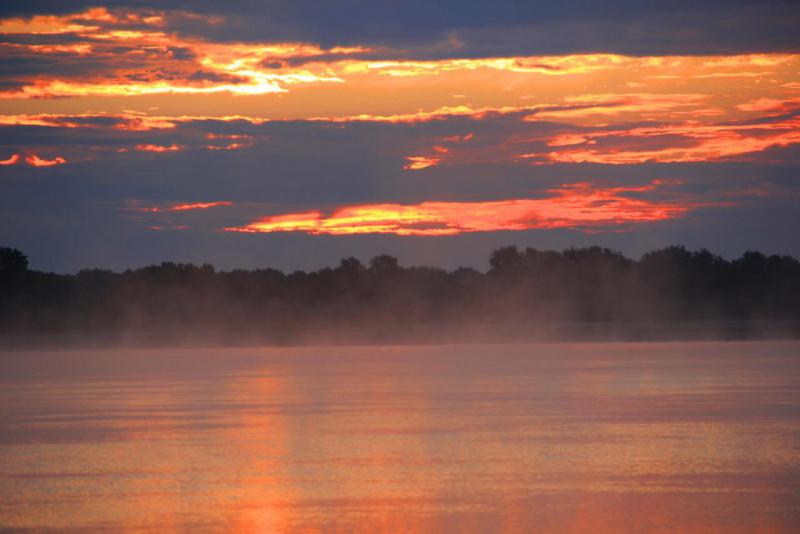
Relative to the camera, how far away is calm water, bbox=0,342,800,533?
53.5 feet

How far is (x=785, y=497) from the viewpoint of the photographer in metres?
17.2

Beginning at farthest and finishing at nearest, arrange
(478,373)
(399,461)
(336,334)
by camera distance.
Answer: (336,334) < (478,373) < (399,461)

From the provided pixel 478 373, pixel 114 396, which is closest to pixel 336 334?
pixel 478 373

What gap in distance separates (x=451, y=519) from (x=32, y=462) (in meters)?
8.51

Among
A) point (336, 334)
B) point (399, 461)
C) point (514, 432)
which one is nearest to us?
point (399, 461)

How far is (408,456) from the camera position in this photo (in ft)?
71.3

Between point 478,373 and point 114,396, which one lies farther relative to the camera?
point 478,373

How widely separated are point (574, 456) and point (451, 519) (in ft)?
19.2

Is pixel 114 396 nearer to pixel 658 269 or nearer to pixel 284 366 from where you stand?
pixel 284 366

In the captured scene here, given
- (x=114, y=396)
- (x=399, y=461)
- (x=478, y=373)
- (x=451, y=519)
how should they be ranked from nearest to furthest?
(x=451, y=519)
(x=399, y=461)
(x=114, y=396)
(x=478, y=373)

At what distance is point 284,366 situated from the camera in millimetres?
57531

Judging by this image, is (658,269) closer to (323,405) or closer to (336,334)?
(336,334)

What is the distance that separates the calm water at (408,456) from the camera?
1631 cm

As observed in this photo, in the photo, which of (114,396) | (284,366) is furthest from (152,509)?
(284,366)
